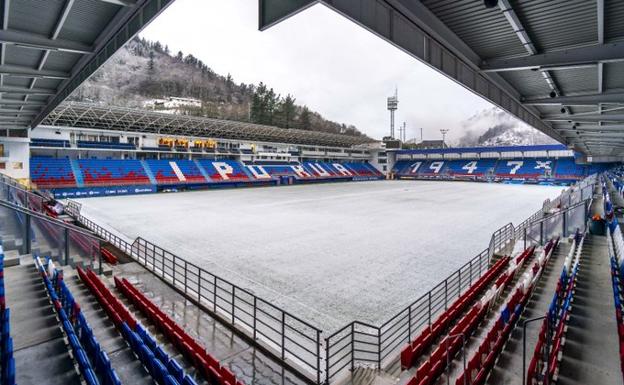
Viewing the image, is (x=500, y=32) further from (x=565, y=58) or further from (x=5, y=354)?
(x=5, y=354)

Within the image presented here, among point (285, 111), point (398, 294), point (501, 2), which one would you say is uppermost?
point (285, 111)

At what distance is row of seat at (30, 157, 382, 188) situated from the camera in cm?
3303

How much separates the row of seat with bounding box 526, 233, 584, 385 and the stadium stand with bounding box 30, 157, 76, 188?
39.0 metres

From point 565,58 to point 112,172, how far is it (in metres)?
41.6

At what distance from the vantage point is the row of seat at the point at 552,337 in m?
4.12

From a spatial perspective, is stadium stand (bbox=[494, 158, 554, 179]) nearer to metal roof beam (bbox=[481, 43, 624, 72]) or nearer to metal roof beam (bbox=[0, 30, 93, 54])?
metal roof beam (bbox=[481, 43, 624, 72])

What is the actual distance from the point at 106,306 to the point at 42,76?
27.3ft

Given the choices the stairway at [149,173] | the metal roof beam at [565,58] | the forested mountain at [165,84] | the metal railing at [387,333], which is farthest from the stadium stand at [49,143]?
the forested mountain at [165,84]

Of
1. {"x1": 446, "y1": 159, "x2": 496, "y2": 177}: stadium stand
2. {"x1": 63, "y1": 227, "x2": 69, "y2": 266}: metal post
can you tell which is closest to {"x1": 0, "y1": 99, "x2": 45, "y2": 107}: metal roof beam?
{"x1": 63, "y1": 227, "x2": 69, "y2": 266}: metal post

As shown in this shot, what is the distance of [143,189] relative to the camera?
37281 mm

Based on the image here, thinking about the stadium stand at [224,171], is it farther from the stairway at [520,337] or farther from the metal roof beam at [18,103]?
the stairway at [520,337]

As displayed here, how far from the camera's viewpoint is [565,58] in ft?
20.7

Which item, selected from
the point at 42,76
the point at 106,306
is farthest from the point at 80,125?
the point at 106,306

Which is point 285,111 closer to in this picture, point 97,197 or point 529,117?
point 97,197
